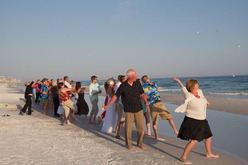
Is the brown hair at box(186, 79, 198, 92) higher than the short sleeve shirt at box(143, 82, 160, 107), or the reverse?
the brown hair at box(186, 79, 198, 92)

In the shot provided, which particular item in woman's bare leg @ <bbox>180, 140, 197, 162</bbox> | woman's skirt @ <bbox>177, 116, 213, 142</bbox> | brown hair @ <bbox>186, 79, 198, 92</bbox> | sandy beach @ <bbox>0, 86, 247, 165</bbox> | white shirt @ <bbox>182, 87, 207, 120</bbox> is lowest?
sandy beach @ <bbox>0, 86, 247, 165</bbox>

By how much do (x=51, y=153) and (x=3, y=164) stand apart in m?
0.89

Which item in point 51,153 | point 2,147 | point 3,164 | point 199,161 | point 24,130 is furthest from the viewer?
point 24,130

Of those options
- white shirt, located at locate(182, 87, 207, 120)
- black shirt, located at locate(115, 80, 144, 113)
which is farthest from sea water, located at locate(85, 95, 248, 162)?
black shirt, located at locate(115, 80, 144, 113)

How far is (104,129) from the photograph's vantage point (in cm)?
611

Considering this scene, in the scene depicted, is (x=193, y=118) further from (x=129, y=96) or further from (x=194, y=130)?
(x=129, y=96)

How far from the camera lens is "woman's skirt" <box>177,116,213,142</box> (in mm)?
3535

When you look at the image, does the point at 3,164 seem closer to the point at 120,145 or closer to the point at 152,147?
the point at 120,145

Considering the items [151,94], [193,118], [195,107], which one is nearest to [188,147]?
[193,118]

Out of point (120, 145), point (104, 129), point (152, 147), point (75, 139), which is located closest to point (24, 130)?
point (75, 139)

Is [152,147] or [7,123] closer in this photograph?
[152,147]

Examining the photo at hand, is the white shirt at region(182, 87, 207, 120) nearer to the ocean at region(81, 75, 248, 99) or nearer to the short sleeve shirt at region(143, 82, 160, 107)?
the short sleeve shirt at region(143, 82, 160, 107)

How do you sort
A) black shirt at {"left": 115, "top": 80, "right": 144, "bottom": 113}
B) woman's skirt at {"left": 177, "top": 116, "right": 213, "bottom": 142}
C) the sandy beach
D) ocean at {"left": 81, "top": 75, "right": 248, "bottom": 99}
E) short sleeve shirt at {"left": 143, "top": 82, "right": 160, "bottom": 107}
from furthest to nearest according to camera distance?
ocean at {"left": 81, "top": 75, "right": 248, "bottom": 99} → short sleeve shirt at {"left": 143, "top": 82, "right": 160, "bottom": 107} → black shirt at {"left": 115, "top": 80, "right": 144, "bottom": 113} → the sandy beach → woman's skirt at {"left": 177, "top": 116, "right": 213, "bottom": 142}

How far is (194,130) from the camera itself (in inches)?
140
